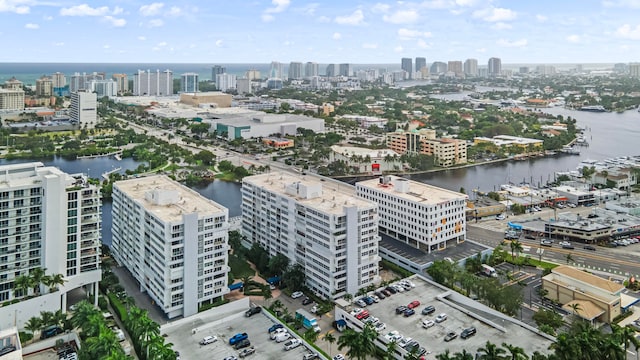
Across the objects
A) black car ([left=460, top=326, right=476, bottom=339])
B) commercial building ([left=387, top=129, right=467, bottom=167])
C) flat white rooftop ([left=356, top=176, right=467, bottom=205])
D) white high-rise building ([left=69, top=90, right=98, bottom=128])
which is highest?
white high-rise building ([left=69, top=90, right=98, bottom=128])

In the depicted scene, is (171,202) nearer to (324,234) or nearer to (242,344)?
(324,234)

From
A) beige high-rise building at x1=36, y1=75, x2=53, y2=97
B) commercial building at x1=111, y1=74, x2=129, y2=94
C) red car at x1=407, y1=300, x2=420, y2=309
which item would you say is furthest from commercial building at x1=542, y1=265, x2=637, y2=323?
commercial building at x1=111, y1=74, x2=129, y2=94

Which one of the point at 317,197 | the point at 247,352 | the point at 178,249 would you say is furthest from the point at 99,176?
the point at 247,352

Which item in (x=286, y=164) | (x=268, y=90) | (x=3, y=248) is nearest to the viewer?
(x=3, y=248)

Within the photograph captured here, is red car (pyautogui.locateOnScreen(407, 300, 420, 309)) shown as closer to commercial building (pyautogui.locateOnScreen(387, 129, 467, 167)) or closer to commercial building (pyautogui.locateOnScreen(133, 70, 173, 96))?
commercial building (pyautogui.locateOnScreen(387, 129, 467, 167))

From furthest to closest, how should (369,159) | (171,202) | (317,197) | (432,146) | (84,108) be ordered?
(84,108) < (432,146) < (369,159) < (317,197) < (171,202)

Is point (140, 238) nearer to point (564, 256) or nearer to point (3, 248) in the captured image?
point (3, 248)

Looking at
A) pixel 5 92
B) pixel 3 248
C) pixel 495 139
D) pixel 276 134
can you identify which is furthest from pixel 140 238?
pixel 5 92
